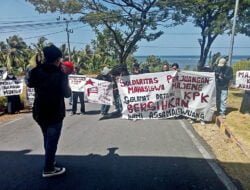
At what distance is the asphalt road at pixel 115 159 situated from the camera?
5062mm

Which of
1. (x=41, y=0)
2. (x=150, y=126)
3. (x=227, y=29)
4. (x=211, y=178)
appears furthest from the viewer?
(x=41, y=0)

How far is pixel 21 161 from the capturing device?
6.17m

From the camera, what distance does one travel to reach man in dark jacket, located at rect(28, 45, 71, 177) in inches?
194

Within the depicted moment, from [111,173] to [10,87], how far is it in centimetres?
785

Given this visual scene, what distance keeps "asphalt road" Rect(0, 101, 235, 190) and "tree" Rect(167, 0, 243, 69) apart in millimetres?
15503

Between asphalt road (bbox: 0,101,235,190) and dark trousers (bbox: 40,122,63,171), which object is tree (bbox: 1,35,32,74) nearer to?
asphalt road (bbox: 0,101,235,190)

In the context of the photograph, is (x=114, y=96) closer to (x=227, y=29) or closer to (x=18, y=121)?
(x=18, y=121)

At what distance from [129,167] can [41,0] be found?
92.0ft

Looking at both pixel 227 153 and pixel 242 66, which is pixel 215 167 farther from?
pixel 242 66

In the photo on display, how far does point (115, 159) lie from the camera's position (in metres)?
6.20

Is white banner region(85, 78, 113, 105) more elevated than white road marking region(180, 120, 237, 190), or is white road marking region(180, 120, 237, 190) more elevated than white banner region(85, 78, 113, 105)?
white banner region(85, 78, 113, 105)

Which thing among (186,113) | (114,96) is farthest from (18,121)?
(186,113)

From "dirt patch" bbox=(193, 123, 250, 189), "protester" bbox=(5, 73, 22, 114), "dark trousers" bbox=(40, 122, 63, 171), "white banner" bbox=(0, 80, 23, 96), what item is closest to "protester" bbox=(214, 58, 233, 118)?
"dirt patch" bbox=(193, 123, 250, 189)

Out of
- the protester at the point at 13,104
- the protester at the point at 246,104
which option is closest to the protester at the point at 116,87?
the protester at the point at 13,104
